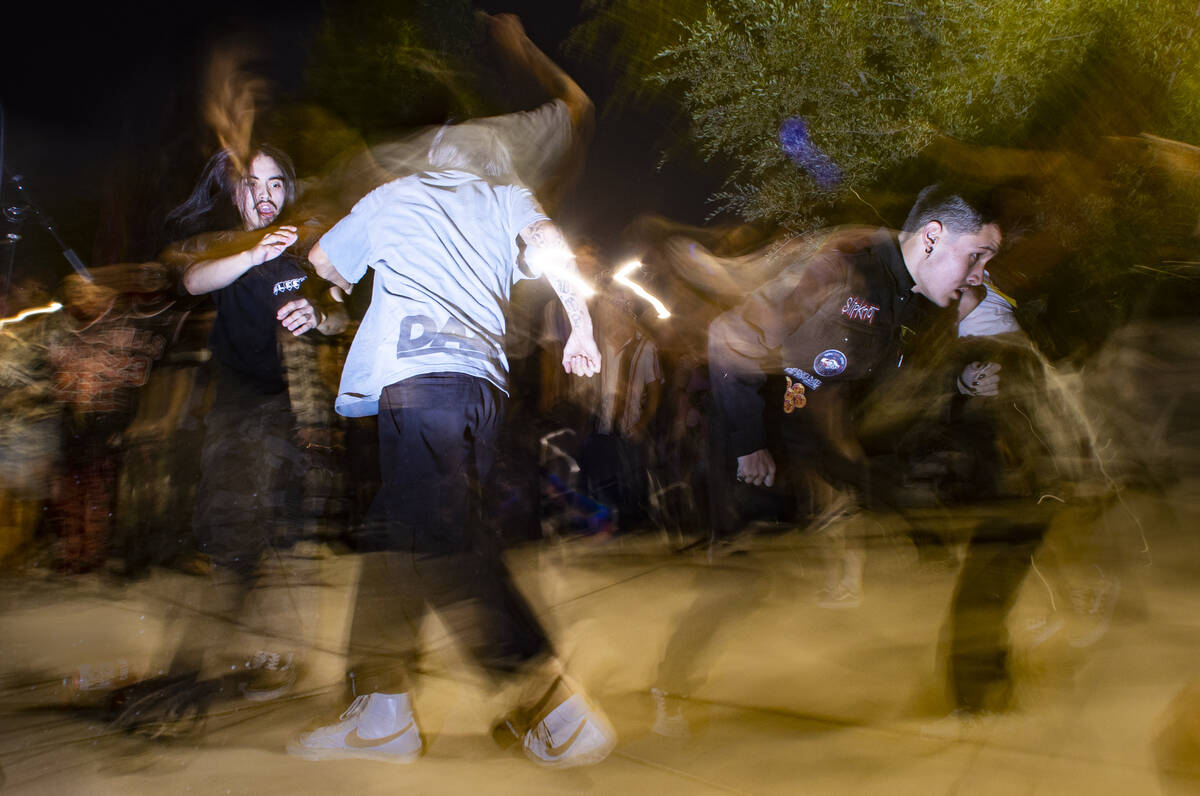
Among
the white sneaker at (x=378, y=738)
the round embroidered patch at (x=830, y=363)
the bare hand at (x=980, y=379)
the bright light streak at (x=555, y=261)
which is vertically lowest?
the white sneaker at (x=378, y=738)

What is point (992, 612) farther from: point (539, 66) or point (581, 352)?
point (539, 66)

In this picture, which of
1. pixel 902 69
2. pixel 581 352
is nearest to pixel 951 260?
pixel 581 352

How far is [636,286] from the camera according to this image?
460 cm

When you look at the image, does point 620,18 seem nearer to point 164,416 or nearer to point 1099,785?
point 164,416

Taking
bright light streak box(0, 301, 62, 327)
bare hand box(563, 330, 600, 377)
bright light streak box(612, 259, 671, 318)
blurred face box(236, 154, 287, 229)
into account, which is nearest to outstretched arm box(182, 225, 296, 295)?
blurred face box(236, 154, 287, 229)

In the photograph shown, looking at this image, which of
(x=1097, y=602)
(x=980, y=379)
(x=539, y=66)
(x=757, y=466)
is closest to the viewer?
(x=980, y=379)

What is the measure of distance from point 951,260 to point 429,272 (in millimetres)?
1497

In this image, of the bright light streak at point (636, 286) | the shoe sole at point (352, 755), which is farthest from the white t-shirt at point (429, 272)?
the bright light streak at point (636, 286)

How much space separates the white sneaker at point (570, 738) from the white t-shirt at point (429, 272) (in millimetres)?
851

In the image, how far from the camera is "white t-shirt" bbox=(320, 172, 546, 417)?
6.15 ft

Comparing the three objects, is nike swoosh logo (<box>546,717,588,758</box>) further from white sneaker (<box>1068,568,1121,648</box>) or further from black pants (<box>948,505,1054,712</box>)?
white sneaker (<box>1068,568,1121,648</box>)

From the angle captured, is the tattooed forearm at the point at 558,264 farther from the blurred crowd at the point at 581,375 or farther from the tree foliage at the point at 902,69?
the tree foliage at the point at 902,69

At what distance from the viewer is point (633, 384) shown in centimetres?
482

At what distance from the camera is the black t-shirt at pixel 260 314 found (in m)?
2.22
